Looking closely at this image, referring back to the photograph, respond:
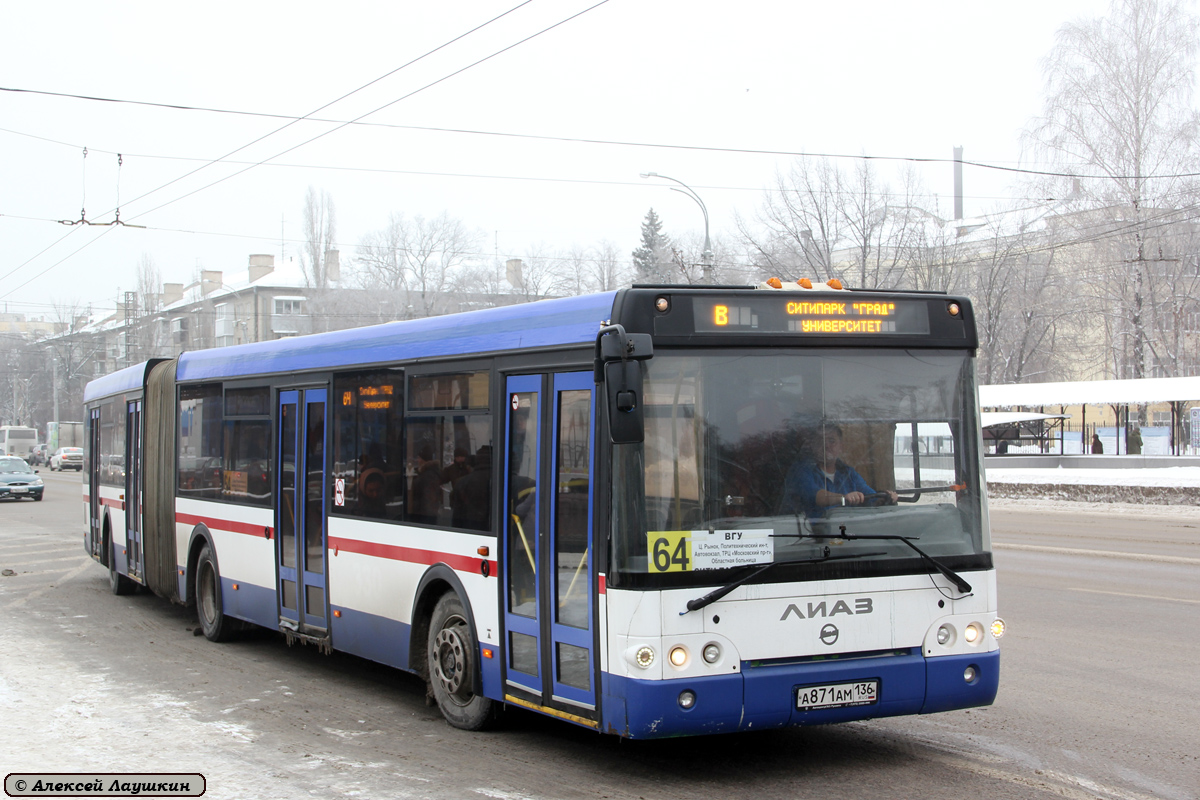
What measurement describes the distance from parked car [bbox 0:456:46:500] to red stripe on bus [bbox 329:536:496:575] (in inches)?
1344

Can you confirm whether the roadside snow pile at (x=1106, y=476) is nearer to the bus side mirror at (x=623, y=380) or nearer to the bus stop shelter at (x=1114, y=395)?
the bus stop shelter at (x=1114, y=395)

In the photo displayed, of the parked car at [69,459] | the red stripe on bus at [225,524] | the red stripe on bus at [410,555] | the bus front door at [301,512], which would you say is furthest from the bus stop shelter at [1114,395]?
the parked car at [69,459]

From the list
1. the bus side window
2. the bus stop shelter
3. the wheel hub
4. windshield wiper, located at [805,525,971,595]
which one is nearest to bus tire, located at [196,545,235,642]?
the bus side window

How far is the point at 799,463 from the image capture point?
632 centimetres

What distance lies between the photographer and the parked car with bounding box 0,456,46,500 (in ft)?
128

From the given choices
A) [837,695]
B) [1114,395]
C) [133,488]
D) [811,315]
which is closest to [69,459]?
[1114,395]

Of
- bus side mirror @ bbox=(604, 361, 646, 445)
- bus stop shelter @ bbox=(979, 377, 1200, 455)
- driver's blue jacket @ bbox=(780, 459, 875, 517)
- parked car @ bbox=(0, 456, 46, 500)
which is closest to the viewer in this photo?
bus side mirror @ bbox=(604, 361, 646, 445)

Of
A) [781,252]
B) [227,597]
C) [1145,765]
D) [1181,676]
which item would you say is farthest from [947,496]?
[781,252]

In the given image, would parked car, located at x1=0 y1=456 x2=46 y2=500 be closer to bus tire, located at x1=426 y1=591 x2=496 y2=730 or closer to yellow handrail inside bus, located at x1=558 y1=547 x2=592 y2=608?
bus tire, located at x1=426 y1=591 x2=496 y2=730

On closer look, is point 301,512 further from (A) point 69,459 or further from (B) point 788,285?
(A) point 69,459

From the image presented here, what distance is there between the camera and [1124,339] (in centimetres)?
4756

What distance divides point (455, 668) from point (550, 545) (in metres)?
1.41

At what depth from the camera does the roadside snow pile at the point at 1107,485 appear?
27.7 m

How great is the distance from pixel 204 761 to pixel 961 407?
471 centimetres
